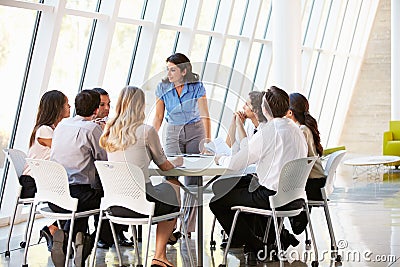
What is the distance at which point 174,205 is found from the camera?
17.5 ft

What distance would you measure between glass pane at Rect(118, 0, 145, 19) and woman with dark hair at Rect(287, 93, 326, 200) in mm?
3608

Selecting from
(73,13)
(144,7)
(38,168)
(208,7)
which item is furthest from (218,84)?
(38,168)

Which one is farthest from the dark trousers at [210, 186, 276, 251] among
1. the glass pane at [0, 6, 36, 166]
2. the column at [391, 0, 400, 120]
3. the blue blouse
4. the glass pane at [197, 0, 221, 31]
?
the column at [391, 0, 400, 120]

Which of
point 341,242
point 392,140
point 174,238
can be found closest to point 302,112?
point 341,242

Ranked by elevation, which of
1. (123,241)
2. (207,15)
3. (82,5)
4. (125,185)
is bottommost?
(123,241)

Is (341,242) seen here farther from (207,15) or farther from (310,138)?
(207,15)

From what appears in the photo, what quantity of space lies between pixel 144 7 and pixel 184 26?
958mm

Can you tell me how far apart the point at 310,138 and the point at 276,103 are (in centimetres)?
65

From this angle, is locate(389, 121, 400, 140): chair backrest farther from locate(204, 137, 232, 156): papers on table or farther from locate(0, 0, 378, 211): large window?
locate(204, 137, 232, 156): papers on table

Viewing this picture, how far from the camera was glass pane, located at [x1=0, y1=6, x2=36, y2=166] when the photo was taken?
7.41 metres

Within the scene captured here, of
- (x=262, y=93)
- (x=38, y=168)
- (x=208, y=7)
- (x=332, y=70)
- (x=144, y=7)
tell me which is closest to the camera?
(x=38, y=168)

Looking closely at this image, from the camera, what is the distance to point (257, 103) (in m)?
5.95

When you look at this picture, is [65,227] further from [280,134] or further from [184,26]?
[184,26]

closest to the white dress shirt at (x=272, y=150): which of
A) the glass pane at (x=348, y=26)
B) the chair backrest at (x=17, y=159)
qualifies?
the chair backrest at (x=17, y=159)
